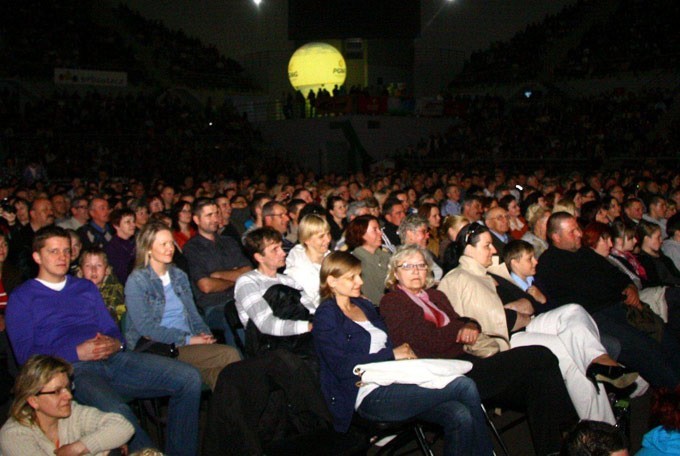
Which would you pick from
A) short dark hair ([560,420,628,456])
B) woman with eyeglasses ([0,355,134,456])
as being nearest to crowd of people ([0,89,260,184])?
woman with eyeglasses ([0,355,134,456])

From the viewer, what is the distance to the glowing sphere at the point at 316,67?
78.0ft

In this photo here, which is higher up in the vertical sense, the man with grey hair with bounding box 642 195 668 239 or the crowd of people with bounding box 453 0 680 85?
the crowd of people with bounding box 453 0 680 85

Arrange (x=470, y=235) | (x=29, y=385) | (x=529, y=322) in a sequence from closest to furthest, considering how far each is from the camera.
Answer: (x=29, y=385), (x=529, y=322), (x=470, y=235)

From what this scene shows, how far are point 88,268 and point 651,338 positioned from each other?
3.82 meters

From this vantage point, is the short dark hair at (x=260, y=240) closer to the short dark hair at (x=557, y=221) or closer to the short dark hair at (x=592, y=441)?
the short dark hair at (x=557, y=221)

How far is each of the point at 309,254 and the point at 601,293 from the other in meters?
2.10

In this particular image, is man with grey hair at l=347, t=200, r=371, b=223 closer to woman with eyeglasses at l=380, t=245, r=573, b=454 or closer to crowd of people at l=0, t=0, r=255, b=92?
woman with eyeglasses at l=380, t=245, r=573, b=454

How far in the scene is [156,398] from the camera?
385cm

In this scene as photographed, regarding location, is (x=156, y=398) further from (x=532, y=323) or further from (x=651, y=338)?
(x=651, y=338)

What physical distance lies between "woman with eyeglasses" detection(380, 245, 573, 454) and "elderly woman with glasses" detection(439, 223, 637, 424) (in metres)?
0.19

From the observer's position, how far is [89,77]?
2088cm

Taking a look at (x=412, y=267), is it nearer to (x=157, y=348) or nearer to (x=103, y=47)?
(x=157, y=348)

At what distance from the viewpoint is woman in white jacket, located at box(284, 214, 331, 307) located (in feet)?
15.3

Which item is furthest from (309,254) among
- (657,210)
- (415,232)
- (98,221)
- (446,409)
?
(657,210)
